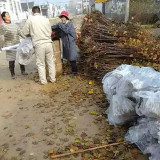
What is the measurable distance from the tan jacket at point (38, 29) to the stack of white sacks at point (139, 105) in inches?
87.5

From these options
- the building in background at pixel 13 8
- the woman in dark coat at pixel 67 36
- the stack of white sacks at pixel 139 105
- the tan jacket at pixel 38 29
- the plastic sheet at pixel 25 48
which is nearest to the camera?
the stack of white sacks at pixel 139 105

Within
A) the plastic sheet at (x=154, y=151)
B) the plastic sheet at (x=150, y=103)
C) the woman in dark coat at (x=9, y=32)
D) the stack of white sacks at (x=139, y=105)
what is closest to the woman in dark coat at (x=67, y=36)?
the woman in dark coat at (x=9, y=32)

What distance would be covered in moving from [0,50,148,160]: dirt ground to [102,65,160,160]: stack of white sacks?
192 mm

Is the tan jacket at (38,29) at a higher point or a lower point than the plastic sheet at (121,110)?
higher

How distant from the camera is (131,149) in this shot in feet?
8.82

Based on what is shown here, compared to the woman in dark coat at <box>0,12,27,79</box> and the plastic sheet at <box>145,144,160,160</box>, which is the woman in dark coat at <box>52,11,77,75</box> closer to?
the woman in dark coat at <box>0,12,27,79</box>

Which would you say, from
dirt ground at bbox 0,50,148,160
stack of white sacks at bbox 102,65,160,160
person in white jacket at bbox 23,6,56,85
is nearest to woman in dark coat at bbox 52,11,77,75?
person in white jacket at bbox 23,6,56,85

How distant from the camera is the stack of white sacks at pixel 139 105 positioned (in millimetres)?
2291

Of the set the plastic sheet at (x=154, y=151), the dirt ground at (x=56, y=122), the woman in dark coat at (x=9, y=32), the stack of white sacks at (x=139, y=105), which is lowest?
the dirt ground at (x=56, y=122)

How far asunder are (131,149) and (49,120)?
1623 millimetres

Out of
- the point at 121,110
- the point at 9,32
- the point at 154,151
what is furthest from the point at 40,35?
the point at 154,151

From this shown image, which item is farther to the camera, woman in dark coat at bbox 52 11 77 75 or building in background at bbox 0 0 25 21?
building in background at bbox 0 0 25 21

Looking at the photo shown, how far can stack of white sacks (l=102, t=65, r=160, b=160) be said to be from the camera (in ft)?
7.52

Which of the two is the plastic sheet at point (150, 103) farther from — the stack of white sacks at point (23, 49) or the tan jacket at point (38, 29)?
the stack of white sacks at point (23, 49)
